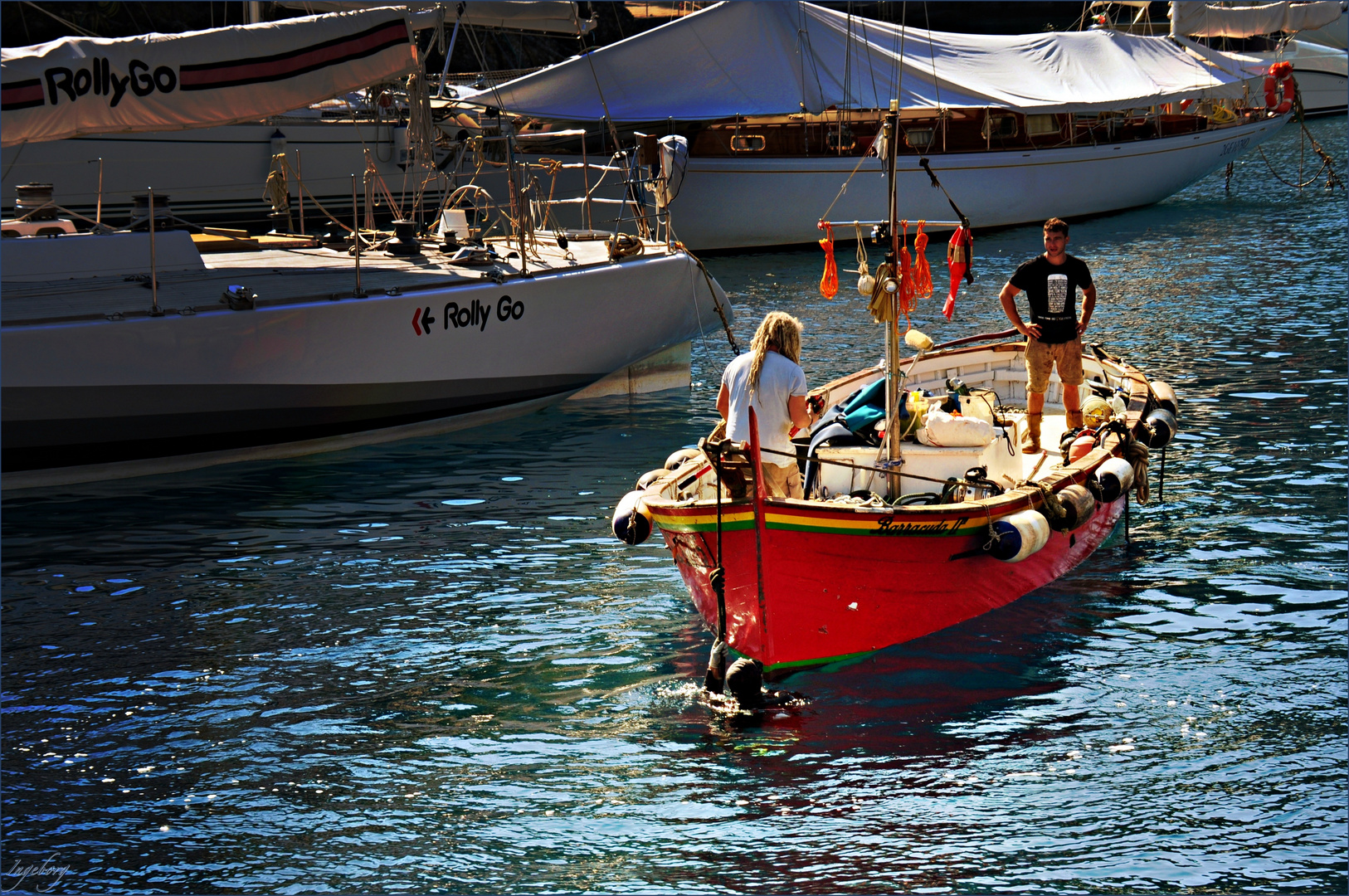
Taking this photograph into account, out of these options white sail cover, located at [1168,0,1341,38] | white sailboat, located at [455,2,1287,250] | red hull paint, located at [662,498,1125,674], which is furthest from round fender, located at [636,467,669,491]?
white sail cover, located at [1168,0,1341,38]

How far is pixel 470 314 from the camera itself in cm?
1362

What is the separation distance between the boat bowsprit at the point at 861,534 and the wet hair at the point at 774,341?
53 cm

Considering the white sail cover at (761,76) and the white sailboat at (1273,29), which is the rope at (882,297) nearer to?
the white sail cover at (761,76)

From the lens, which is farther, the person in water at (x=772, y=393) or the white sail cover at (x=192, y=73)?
the white sail cover at (x=192, y=73)

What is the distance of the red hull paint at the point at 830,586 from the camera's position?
300 inches

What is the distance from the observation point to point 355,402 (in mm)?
13352

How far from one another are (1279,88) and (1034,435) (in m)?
33.3

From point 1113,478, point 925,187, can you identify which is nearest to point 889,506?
point 1113,478

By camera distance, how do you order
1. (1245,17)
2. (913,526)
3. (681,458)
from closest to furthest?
(913,526) → (681,458) → (1245,17)

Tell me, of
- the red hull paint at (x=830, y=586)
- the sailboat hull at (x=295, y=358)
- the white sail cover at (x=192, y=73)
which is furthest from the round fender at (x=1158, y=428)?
the white sail cover at (x=192, y=73)

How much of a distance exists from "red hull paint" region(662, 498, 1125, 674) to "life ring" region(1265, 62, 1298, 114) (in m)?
34.3

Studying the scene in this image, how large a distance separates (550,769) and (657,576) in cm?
302

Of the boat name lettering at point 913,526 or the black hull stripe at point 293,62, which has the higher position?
the black hull stripe at point 293,62

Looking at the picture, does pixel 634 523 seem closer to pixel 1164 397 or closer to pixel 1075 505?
pixel 1075 505
